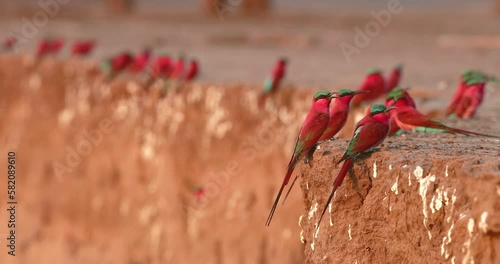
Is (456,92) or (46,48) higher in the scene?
(46,48)

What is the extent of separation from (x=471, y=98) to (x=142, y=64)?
5.64 metres

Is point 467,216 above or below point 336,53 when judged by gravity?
below

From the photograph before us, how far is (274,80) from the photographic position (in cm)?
1027

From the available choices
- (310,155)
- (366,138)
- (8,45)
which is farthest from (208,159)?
(366,138)

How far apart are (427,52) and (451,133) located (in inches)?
424

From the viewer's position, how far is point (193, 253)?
1138 centimetres

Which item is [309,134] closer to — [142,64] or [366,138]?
[366,138]

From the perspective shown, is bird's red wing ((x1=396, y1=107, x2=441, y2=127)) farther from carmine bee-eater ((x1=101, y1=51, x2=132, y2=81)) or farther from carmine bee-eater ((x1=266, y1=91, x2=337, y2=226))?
carmine bee-eater ((x1=101, y1=51, x2=132, y2=81))

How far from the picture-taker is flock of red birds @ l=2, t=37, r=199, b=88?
1142 cm

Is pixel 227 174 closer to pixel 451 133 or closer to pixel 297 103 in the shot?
pixel 297 103

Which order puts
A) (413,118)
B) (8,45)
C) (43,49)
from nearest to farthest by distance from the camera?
(413,118), (43,49), (8,45)

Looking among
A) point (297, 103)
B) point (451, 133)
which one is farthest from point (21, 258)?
point (451, 133)

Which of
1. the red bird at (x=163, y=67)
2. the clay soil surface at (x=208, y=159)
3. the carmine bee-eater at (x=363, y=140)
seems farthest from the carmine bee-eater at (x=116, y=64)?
the carmine bee-eater at (x=363, y=140)

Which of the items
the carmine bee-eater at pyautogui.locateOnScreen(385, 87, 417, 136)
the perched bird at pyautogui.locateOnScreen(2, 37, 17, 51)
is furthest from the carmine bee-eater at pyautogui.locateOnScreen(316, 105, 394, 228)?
the perched bird at pyautogui.locateOnScreen(2, 37, 17, 51)
